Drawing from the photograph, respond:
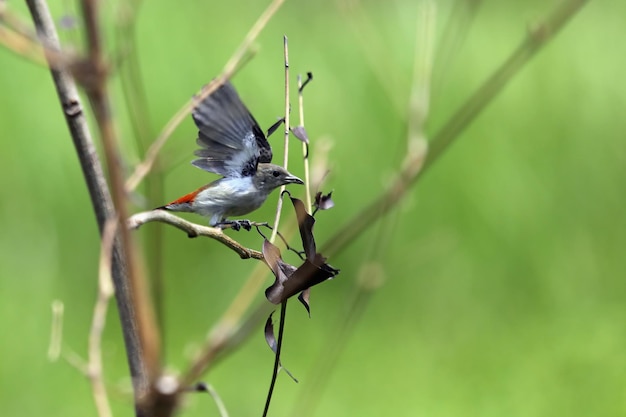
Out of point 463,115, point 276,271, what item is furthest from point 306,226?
point 463,115

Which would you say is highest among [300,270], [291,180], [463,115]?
[463,115]

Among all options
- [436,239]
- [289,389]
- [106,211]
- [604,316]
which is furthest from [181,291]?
[106,211]

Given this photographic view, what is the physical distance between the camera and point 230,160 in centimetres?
42

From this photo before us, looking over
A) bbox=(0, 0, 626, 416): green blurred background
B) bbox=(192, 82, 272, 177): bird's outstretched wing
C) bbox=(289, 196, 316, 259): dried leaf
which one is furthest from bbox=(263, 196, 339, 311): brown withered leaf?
bbox=(0, 0, 626, 416): green blurred background

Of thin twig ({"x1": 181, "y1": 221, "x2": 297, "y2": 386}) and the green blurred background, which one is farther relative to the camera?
the green blurred background

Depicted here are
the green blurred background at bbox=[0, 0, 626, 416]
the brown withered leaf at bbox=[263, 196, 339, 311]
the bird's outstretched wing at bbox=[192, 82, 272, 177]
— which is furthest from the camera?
the green blurred background at bbox=[0, 0, 626, 416]

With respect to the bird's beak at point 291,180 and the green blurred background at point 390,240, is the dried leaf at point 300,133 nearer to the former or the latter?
the bird's beak at point 291,180

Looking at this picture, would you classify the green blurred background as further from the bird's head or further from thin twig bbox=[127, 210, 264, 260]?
thin twig bbox=[127, 210, 264, 260]

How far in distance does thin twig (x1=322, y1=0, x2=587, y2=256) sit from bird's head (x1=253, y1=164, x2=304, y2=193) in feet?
0.13

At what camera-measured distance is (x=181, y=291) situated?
153 cm

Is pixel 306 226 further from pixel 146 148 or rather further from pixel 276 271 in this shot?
pixel 146 148

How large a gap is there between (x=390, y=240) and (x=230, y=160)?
1.13 metres

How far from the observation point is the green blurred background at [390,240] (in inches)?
53.0

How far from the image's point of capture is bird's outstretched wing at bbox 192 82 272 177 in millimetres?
385
